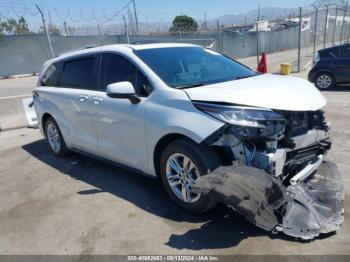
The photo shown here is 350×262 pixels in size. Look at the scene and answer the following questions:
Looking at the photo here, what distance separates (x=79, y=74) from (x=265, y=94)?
3.03 metres

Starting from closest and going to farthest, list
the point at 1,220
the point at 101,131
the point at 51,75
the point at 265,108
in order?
the point at 265,108, the point at 1,220, the point at 101,131, the point at 51,75

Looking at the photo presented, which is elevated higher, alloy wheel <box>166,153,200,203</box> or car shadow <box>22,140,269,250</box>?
alloy wheel <box>166,153,200,203</box>

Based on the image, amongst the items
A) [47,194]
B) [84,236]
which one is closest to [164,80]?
[84,236]

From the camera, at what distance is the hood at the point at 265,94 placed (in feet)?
11.0

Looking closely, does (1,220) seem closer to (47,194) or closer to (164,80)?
(47,194)

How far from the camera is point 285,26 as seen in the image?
35469 millimetres

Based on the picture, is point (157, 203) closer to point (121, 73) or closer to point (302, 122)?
point (121, 73)

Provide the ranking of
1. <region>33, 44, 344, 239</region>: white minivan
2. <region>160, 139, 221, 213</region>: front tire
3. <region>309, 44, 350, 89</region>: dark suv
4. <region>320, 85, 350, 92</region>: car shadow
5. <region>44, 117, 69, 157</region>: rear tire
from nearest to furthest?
<region>33, 44, 344, 239</region>: white minivan, <region>160, 139, 221, 213</region>: front tire, <region>44, 117, 69, 157</region>: rear tire, <region>309, 44, 350, 89</region>: dark suv, <region>320, 85, 350, 92</region>: car shadow

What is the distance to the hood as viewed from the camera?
335 centimetres

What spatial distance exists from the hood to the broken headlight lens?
6 centimetres

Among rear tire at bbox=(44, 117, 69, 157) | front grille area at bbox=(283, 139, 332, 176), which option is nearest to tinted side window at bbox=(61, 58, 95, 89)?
rear tire at bbox=(44, 117, 69, 157)

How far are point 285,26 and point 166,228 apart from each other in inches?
1411

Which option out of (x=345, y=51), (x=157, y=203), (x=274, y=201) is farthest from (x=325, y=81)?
(x=274, y=201)

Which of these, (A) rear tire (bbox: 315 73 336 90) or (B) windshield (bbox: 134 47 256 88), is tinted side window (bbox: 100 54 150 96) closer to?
(B) windshield (bbox: 134 47 256 88)
